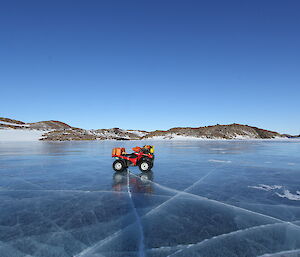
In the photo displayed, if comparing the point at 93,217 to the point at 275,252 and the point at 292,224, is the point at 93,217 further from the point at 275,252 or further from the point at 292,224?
the point at 292,224

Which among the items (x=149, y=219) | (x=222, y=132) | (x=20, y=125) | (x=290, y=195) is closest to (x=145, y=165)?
(x=149, y=219)

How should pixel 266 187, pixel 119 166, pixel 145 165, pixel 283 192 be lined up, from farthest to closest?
pixel 119 166
pixel 145 165
pixel 266 187
pixel 283 192

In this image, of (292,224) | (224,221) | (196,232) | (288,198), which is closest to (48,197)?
(196,232)

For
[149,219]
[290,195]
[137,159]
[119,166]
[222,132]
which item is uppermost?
[222,132]

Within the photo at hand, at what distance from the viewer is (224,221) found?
3.95 meters

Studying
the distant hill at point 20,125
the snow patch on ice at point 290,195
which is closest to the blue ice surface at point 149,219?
the snow patch on ice at point 290,195

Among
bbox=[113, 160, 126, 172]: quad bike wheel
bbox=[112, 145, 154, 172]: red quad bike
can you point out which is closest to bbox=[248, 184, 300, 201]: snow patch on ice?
bbox=[112, 145, 154, 172]: red quad bike

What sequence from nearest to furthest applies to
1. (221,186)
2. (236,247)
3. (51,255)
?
(51,255) → (236,247) → (221,186)

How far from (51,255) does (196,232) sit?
2367 mm

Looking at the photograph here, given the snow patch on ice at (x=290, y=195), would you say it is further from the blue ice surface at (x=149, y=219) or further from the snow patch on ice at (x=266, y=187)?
the snow patch on ice at (x=266, y=187)

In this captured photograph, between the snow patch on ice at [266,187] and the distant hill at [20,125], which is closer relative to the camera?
the snow patch on ice at [266,187]

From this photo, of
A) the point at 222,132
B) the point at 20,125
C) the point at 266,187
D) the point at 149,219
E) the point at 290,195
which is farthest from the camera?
the point at 222,132

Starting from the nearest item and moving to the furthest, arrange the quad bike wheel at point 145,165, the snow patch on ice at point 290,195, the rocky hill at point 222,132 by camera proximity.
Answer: the snow patch on ice at point 290,195, the quad bike wheel at point 145,165, the rocky hill at point 222,132

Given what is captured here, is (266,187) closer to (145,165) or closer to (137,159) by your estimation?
(145,165)
